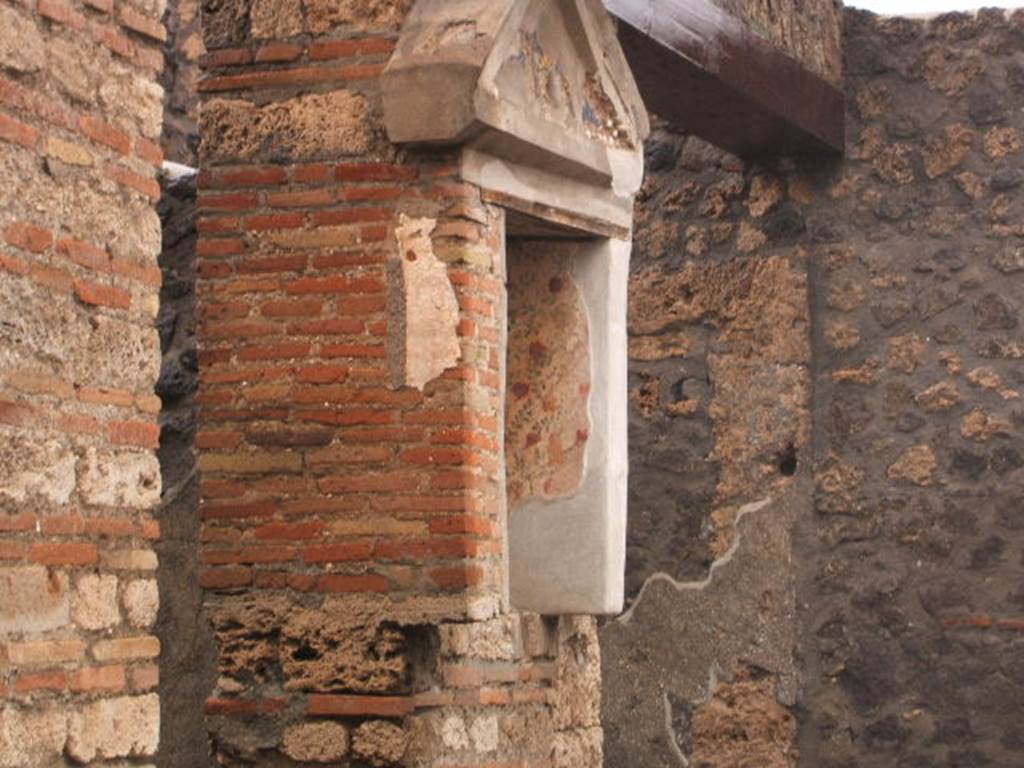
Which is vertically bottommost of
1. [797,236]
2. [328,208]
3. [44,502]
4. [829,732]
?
[829,732]

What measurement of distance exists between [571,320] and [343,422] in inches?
35.5

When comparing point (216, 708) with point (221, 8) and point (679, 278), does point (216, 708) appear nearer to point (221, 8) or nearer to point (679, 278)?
point (221, 8)

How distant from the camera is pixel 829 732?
7895mm

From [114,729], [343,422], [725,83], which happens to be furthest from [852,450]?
[114,729]

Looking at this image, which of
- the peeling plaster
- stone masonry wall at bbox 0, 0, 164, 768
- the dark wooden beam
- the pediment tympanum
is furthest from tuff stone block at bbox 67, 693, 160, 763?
the dark wooden beam

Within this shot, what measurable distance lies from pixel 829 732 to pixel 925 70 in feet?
8.39

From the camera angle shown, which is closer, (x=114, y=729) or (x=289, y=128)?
(x=114, y=729)

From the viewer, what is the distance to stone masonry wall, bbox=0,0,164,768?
352 cm

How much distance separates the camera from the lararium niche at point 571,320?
5598mm

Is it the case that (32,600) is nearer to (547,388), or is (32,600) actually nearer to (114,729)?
(114,729)

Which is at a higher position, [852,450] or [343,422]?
[852,450]

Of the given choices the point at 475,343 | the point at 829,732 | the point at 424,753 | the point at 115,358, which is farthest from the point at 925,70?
the point at 115,358

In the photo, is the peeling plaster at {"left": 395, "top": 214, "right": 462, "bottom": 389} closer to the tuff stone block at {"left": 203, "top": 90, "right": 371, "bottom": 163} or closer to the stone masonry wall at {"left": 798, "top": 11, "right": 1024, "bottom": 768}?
the tuff stone block at {"left": 203, "top": 90, "right": 371, "bottom": 163}

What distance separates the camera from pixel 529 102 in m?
5.42
